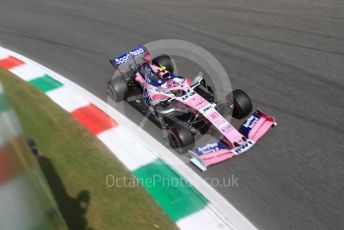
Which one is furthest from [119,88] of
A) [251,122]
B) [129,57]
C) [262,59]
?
[262,59]

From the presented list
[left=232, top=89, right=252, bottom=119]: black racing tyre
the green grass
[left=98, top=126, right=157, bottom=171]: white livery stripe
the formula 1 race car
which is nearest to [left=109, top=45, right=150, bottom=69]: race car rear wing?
the formula 1 race car

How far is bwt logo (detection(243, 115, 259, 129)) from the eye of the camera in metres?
6.75

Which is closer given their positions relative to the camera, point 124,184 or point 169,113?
point 124,184

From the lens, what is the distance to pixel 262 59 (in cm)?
918

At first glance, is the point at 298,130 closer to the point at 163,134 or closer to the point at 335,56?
the point at 163,134

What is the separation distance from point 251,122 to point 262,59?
9.07ft

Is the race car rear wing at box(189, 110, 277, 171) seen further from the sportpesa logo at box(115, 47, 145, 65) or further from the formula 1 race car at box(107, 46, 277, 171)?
the sportpesa logo at box(115, 47, 145, 65)

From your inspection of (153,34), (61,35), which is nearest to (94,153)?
(153,34)

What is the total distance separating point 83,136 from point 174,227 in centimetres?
251

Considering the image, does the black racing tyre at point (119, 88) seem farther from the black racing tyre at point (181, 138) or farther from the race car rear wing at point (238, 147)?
the race car rear wing at point (238, 147)

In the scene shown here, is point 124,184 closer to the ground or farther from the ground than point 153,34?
closer to the ground

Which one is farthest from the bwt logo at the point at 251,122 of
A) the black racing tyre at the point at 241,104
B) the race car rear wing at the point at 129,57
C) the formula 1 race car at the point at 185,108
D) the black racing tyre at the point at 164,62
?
the race car rear wing at the point at 129,57

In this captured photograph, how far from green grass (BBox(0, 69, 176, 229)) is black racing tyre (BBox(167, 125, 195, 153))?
0.93m

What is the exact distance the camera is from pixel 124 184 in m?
5.89
